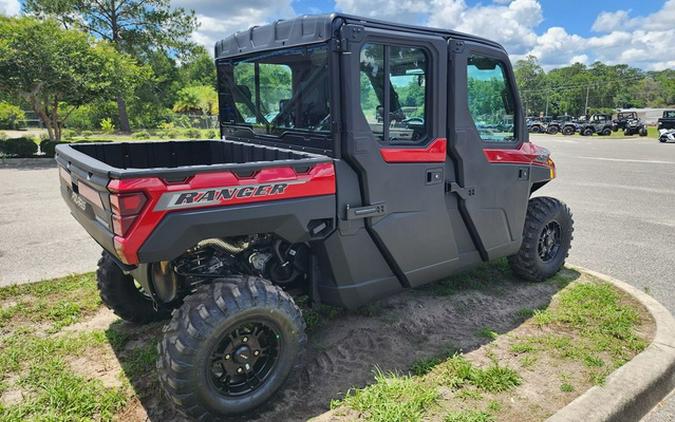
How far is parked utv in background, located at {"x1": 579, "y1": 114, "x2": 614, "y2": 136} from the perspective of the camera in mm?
37500

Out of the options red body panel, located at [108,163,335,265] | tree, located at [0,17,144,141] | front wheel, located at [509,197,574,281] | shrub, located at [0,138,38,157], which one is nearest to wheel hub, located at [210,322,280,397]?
red body panel, located at [108,163,335,265]

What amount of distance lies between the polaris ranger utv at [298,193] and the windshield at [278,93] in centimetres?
1

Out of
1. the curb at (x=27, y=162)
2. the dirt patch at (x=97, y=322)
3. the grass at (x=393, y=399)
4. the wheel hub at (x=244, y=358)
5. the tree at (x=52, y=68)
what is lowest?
the grass at (x=393, y=399)

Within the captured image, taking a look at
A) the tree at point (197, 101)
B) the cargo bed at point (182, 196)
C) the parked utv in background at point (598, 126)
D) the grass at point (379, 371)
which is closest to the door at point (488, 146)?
the grass at point (379, 371)

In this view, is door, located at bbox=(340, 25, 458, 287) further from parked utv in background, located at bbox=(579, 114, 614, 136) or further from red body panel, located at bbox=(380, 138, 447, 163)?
parked utv in background, located at bbox=(579, 114, 614, 136)

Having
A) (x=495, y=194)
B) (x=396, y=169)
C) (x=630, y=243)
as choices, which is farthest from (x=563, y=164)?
(x=396, y=169)

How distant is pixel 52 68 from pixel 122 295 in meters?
15.1

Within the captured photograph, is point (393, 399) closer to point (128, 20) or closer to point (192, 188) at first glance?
point (192, 188)

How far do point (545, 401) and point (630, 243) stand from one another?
4556 millimetres

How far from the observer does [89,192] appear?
2842mm

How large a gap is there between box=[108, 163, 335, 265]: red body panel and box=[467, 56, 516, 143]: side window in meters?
1.63

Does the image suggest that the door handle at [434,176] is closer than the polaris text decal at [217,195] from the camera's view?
No

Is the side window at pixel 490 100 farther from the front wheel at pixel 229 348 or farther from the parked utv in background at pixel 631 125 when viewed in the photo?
the parked utv in background at pixel 631 125

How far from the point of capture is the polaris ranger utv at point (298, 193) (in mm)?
2654
